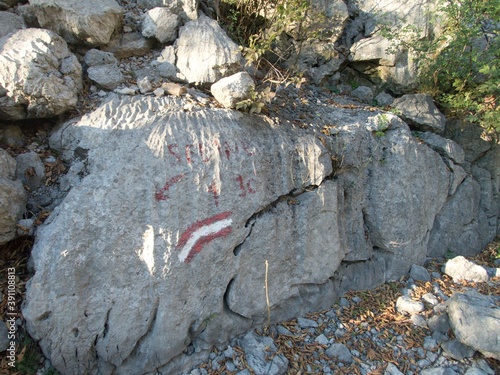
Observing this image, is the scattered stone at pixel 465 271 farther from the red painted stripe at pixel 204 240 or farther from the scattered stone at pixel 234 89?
the scattered stone at pixel 234 89

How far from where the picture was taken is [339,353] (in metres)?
3.24

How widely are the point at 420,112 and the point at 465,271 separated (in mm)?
2222

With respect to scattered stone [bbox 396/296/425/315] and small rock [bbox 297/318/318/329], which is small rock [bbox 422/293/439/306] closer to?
scattered stone [bbox 396/296/425/315]

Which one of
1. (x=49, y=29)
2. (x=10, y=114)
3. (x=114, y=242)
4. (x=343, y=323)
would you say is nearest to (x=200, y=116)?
(x=114, y=242)

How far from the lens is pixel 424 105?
480 cm

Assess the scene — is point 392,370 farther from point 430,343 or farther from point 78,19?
point 78,19

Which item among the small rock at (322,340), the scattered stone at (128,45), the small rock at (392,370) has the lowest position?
the small rock at (392,370)

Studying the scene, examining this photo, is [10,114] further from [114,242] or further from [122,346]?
[122,346]

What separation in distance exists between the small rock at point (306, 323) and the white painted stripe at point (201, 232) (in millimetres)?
1383

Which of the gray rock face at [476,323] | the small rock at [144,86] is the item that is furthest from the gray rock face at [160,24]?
the gray rock face at [476,323]

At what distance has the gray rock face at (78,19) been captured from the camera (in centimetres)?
343

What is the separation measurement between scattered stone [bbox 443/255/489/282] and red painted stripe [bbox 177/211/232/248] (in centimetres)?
323

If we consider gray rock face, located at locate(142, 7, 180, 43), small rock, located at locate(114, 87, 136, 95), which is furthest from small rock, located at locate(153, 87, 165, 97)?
gray rock face, located at locate(142, 7, 180, 43)

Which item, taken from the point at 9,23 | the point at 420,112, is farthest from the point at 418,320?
the point at 9,23
